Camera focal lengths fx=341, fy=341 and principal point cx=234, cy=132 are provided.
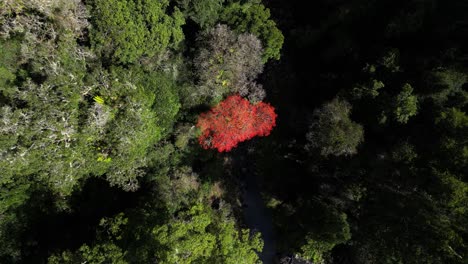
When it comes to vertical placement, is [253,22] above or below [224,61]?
above

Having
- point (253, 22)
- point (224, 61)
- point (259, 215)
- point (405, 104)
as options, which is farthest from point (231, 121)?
point (405, 104)

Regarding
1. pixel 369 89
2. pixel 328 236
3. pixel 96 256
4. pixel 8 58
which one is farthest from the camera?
pixel 328 236

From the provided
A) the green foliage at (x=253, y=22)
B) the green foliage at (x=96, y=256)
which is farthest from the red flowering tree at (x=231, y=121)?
the green foliage at (x=96, y=256)

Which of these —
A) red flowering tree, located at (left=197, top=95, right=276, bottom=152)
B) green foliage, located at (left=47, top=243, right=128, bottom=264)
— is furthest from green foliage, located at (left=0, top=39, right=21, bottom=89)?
red flowering tree, located at (left=197, top=95, right=276, bottom=152)

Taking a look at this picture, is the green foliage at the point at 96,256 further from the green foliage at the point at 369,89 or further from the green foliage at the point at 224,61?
the green foliage at the point at 369,89

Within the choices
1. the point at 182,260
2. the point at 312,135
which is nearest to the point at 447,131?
the point at 312,135

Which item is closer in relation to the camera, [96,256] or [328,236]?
[96,256]

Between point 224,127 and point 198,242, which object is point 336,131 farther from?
point 198,242
